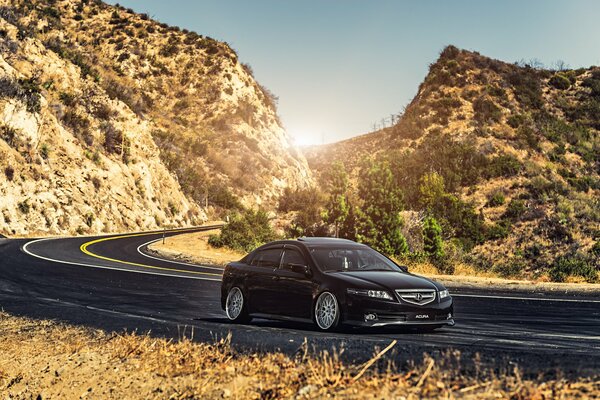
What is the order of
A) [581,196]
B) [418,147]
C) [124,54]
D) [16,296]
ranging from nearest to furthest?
[16,296], [581,196], [418,147], [124,54]

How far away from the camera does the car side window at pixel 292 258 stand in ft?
34.4

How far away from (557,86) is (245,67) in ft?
142

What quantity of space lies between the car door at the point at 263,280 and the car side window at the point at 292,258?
0.41 ft

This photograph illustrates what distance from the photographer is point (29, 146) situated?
49.8m

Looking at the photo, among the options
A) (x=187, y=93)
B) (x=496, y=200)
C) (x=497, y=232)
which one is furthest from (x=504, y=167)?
(x=187, y=93)

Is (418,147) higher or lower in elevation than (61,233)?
Result: higher

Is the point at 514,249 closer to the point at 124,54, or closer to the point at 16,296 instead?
the point at 16,296

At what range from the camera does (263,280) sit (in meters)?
10.8

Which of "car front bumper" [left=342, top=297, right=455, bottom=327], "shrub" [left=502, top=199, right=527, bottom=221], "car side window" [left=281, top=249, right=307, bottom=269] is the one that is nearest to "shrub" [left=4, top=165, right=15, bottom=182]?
"shrub" [left=502, top=199, right=527, bottom=221]

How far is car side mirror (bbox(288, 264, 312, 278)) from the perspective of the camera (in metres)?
10.1

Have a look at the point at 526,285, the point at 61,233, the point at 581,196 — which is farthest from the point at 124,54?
the point at 526,285

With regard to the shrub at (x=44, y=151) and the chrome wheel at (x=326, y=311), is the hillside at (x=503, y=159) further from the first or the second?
the shrub at (x=44, y=151)

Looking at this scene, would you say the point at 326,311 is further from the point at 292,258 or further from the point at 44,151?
the point at 44,151

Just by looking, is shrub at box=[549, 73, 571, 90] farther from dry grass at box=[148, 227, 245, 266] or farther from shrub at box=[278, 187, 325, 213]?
dry grass at box=[148, 227, 245, 266]
